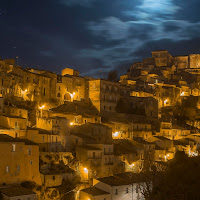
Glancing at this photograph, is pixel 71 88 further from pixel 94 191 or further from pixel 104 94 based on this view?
pixel 94 191

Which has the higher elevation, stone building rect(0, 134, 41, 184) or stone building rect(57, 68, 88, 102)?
stone building rect(57, 68, 88, 102)

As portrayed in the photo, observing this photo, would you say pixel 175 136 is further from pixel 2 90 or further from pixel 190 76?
pixel 190 76

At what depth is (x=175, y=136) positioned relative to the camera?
57844 millimetres

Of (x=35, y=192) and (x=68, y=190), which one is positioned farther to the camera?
(x=68, y=190)

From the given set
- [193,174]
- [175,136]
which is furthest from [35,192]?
[175,136]

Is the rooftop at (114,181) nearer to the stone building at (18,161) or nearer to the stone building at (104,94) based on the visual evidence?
the stone building at (18,161)

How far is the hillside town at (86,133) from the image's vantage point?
3072 cm

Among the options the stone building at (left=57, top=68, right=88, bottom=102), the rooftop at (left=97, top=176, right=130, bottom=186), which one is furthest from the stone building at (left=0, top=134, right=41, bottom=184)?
the stone building at (left=57, top=68, right=88, bottom=102)

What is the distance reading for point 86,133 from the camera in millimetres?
42500

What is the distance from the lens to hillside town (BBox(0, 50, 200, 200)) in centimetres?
3072

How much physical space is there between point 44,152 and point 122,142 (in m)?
15.0

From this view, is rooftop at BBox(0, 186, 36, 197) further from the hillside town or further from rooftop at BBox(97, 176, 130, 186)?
rooftop at BBox(97, 176, 130, 186)

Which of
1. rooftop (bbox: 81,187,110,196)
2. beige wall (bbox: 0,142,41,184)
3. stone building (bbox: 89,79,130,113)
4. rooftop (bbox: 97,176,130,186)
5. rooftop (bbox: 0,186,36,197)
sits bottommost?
rooftop (bbox: 81,187,110,196)

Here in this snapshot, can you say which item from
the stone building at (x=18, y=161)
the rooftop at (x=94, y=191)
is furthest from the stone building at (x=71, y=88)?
the rooftop at (x=94, y=191)
